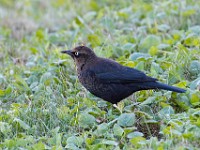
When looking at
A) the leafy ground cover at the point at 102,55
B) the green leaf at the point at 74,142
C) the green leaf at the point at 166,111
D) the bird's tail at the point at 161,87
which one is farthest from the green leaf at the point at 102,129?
the bird's tail at the point at 161,87

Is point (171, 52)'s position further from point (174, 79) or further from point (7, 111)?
point (7, 111)

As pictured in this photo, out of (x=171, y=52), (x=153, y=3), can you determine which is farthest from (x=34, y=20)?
(x=171, y=52)

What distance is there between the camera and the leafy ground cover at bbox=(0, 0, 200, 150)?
5.25m

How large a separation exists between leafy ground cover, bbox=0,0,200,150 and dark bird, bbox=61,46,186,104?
5.9 inches

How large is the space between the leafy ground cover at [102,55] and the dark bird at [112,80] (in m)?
0.15

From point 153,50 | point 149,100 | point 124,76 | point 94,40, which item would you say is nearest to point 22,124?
point 124,76

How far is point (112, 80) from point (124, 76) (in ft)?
0.47

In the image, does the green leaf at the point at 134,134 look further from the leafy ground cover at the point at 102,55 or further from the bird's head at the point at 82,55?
the bird's head at the point at 82,55

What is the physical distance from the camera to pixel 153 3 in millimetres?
9102

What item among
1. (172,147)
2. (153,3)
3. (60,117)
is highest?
(153,3)

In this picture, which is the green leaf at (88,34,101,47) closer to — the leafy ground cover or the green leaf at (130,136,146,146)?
the leafy ground cover

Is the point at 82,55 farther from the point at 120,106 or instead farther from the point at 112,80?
the point at 120,106

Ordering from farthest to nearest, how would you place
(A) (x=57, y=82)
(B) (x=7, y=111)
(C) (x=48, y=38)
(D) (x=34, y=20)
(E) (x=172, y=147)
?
(D) (x=34, y=20) → (C) (x=48, y=38) → (A) (x=57, y=82) → (B) (x=7, y=111) → (E) (x=172, y=147)

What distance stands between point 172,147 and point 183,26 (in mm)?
3673
